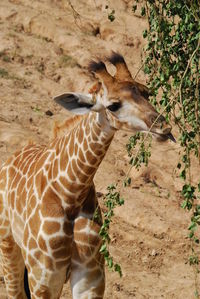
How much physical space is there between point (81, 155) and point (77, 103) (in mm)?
530

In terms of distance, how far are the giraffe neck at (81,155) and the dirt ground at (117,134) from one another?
69 centimetres

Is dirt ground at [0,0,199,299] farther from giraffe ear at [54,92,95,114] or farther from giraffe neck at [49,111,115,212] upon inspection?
giraffe ear at [54,92,95,114]

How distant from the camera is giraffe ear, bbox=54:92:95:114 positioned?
5.41 metres

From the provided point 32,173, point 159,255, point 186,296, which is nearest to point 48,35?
point 159,255

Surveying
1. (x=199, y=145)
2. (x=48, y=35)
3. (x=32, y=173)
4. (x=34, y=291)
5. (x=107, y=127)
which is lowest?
(x=48, y=35)

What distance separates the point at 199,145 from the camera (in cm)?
454

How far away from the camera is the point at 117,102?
5.35m

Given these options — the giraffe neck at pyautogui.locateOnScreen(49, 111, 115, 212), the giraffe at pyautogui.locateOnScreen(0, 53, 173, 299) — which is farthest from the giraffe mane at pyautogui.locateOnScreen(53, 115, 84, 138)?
the giraffe neck at pyautogui.locateOnScreen(49, 111, 115, 212)

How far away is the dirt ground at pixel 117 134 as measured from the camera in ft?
32.2

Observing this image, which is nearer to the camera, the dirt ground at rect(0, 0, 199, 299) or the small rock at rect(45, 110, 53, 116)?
the dirt ground at rect(0, 0, 199, 299)

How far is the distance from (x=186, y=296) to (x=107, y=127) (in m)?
4.49

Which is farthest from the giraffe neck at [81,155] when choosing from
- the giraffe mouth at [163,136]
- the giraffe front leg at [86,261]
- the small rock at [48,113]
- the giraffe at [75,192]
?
the small rock at [48,113]

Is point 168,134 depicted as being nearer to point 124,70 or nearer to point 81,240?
point 124,70

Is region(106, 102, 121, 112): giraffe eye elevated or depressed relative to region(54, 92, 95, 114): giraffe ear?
elevated
